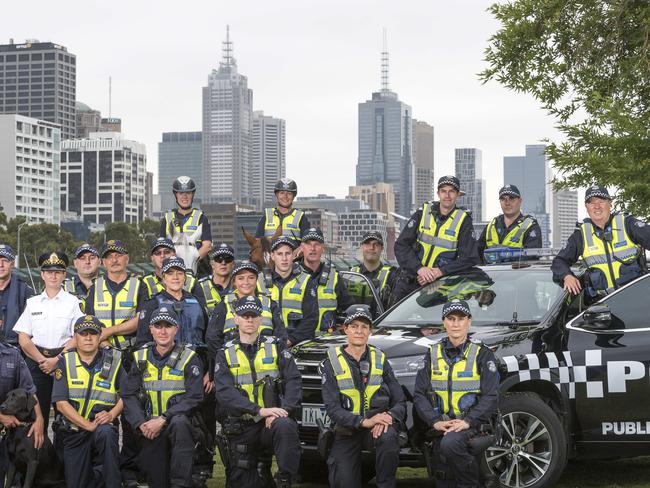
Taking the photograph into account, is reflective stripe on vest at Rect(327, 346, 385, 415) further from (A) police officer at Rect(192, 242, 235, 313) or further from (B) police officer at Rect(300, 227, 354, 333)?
(A) police officer at Rect(192, 242, 235, 313)

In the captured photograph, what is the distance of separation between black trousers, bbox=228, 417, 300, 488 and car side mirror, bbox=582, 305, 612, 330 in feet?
7.34

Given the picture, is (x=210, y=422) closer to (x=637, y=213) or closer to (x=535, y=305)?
(x=535, y=305)

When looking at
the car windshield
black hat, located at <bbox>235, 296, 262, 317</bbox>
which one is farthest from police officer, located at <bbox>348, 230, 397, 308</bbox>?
black hat, located at <bbox>235, 296, 262, 317</bbox>

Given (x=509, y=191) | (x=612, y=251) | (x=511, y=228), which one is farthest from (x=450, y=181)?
(x=612, y=251)

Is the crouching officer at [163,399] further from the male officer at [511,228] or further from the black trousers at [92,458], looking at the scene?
the male officer at [511,228]

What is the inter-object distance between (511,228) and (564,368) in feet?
10.7

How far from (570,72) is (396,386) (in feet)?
21.2

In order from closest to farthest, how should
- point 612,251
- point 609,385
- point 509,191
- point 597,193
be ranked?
1. point 609,385
2. point 612,251
3. point 597,193
4. point 509,191

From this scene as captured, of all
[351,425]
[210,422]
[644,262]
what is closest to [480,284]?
[644,262]

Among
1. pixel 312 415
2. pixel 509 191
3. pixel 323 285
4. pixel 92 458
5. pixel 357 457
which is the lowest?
pixel 92 458

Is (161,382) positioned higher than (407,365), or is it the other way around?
(407,365)

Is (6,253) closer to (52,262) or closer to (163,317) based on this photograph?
(52,262)

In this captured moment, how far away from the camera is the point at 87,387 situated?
856 centimetres

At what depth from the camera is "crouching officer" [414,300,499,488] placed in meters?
7.67
